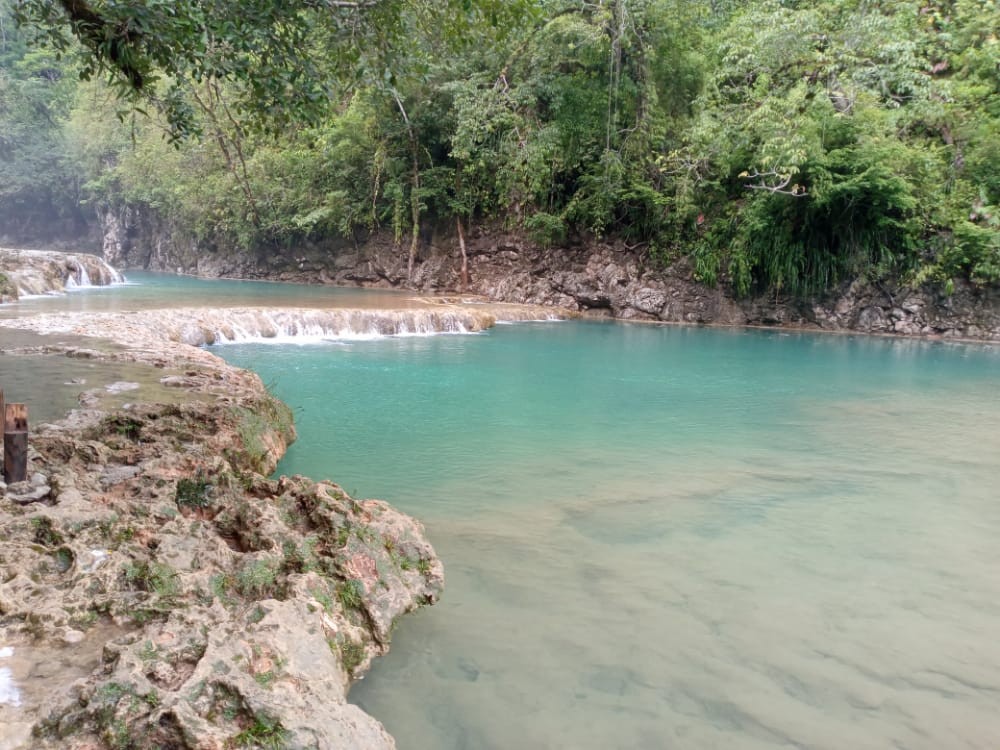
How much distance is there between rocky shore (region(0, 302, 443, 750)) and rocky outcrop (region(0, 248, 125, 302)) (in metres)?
12.9

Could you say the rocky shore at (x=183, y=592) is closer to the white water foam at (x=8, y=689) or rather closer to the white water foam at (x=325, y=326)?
the white water foam at (x=8, y=689)

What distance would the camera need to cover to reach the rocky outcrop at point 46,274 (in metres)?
16.3

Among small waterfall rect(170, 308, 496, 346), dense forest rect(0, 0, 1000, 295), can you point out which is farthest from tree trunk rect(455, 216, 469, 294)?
small waterfall rect(170, 308, 496, 346)

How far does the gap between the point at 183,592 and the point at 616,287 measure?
18.8 metres

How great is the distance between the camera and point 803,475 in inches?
255

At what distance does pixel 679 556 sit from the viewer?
15.0ft

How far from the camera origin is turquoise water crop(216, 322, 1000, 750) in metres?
3.00

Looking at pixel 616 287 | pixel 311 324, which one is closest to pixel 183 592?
pixel 311 324

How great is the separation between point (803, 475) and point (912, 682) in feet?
11.0

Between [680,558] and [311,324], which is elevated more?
[311,324]

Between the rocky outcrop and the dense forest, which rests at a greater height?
the dense forest

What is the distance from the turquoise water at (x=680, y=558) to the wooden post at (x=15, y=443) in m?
2.12

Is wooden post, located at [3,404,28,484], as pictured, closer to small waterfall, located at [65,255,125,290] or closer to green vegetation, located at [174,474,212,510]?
green vegetation, located at [174,474,212,510]

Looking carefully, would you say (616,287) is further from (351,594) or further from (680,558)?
(351,594)
